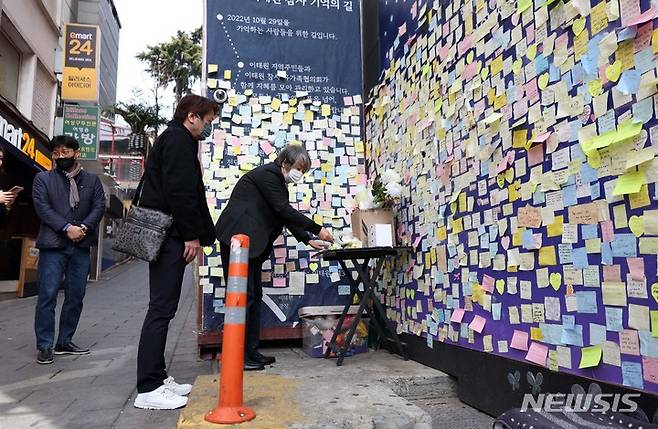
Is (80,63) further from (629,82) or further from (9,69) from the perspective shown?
(629,82)

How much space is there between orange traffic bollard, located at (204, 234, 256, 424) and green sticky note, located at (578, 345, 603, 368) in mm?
1479

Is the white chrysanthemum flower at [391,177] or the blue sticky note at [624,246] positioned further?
the white chrysanthemum flower at [391,177]

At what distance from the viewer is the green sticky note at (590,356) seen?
1998 millimetres

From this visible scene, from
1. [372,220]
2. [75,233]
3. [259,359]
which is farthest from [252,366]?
[75,233]

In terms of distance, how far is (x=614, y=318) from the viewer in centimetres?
193

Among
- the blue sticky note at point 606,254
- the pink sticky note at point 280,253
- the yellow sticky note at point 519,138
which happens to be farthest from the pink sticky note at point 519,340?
the pink sticky note at point 280,253

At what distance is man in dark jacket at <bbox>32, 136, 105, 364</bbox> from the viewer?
12.8 ft

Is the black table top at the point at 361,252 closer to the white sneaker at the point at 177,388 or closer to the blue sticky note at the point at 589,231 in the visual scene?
the white sneaker at the point at 177,388

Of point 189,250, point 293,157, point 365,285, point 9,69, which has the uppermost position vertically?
point 9,69

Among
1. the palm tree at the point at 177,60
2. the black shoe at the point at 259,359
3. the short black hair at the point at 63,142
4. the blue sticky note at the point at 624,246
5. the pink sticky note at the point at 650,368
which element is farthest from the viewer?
the palm tree at the point at 177,60

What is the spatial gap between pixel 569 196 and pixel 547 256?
317 mm

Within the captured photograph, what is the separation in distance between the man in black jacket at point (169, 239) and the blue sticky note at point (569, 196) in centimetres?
196

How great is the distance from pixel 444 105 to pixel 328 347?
6.68ft

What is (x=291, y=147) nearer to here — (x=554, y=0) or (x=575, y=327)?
(x=554, y=0)
